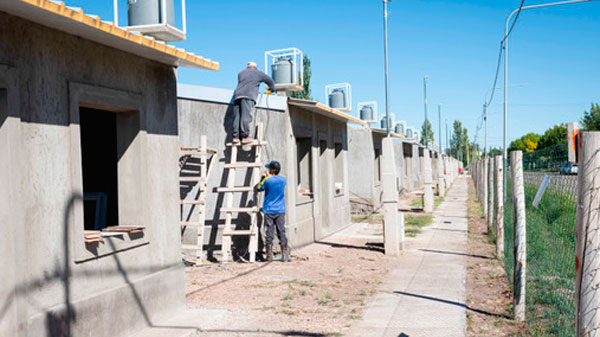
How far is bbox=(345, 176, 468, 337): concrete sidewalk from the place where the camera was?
6105mm

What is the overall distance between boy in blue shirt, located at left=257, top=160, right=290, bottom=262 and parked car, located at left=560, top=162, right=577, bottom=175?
5786mm

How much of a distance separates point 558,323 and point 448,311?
1.72m

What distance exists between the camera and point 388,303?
7.31 metres

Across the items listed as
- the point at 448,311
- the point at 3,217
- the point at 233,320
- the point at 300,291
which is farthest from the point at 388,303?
the point at 3,217

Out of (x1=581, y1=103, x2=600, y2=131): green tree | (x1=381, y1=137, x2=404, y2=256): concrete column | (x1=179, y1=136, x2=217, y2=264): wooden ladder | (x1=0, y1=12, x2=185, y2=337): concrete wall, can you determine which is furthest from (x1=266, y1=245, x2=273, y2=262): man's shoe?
(x1=581, y1=103, x2=600, y2=131): green tree

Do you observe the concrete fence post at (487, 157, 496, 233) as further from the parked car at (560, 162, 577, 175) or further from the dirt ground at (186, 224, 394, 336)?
the parked car at (560, 162, 577, 175)

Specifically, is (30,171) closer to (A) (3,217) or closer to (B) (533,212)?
(A) (3,217)

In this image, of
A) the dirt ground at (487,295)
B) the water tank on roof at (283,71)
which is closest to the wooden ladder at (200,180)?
the water tank on roof at (283,71)

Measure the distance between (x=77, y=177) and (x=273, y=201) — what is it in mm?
5490

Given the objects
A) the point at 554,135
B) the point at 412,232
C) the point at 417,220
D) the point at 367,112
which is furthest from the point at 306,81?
the point at 554,135

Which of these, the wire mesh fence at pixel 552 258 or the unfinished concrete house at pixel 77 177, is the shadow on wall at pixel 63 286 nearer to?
the unfinished concrete house at pixel 77 177

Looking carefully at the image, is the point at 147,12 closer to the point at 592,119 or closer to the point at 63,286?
the point at 63,286

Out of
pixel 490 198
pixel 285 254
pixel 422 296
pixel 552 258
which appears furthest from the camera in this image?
pixel 490 198

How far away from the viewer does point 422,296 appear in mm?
7633
